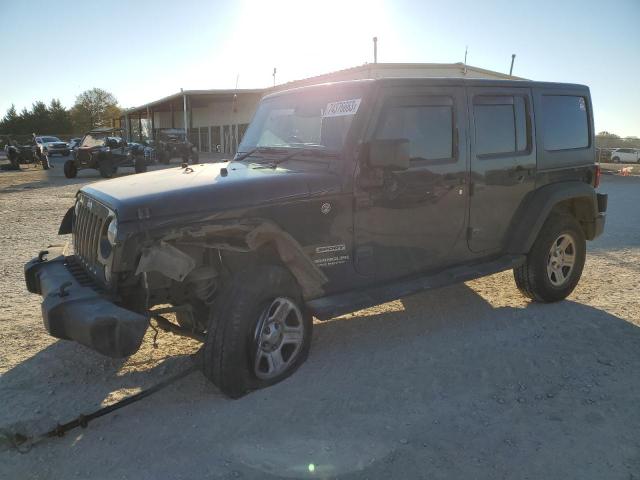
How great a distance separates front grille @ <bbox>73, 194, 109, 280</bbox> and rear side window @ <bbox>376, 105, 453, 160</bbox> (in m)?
2.03

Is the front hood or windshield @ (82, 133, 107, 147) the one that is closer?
the front hood

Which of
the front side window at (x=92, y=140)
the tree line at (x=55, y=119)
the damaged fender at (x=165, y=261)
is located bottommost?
the damaged fender at (x=165, y=261)

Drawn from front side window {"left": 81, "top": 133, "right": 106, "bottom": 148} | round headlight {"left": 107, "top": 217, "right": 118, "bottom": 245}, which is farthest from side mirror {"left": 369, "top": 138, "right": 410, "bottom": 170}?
front side window {"left": 81, "top": 133, "right": 106, "bottom": 148}

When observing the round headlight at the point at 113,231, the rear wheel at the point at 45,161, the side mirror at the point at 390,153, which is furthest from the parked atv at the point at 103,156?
the side mirror at the point at 390,153

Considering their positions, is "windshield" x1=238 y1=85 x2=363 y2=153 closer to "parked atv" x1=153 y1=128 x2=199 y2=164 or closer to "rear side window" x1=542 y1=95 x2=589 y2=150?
"rear side window" x1=542 y1=95 x2=589 y2=150

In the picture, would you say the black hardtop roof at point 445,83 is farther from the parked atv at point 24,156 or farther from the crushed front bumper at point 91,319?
the parked atv at point 24,156

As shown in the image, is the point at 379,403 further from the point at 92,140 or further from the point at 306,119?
A: the point at 92,140

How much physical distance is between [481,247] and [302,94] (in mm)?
2086

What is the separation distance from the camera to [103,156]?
20062mm

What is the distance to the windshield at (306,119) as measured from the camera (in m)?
3.81

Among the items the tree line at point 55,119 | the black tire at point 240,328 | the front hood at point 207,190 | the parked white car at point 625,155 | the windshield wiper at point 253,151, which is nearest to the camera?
the front hood at point 207,190

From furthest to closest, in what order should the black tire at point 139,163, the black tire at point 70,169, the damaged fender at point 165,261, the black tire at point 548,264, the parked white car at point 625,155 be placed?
the parked white car at point 625,155
the black tire at point 70,169
the black tire at point 139,163
the black tire at point 548,264
the damaged fender at point 165,261

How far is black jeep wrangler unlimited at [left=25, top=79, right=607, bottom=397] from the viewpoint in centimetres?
310

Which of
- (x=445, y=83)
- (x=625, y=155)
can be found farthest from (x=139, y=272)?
(x=625, y=155)
